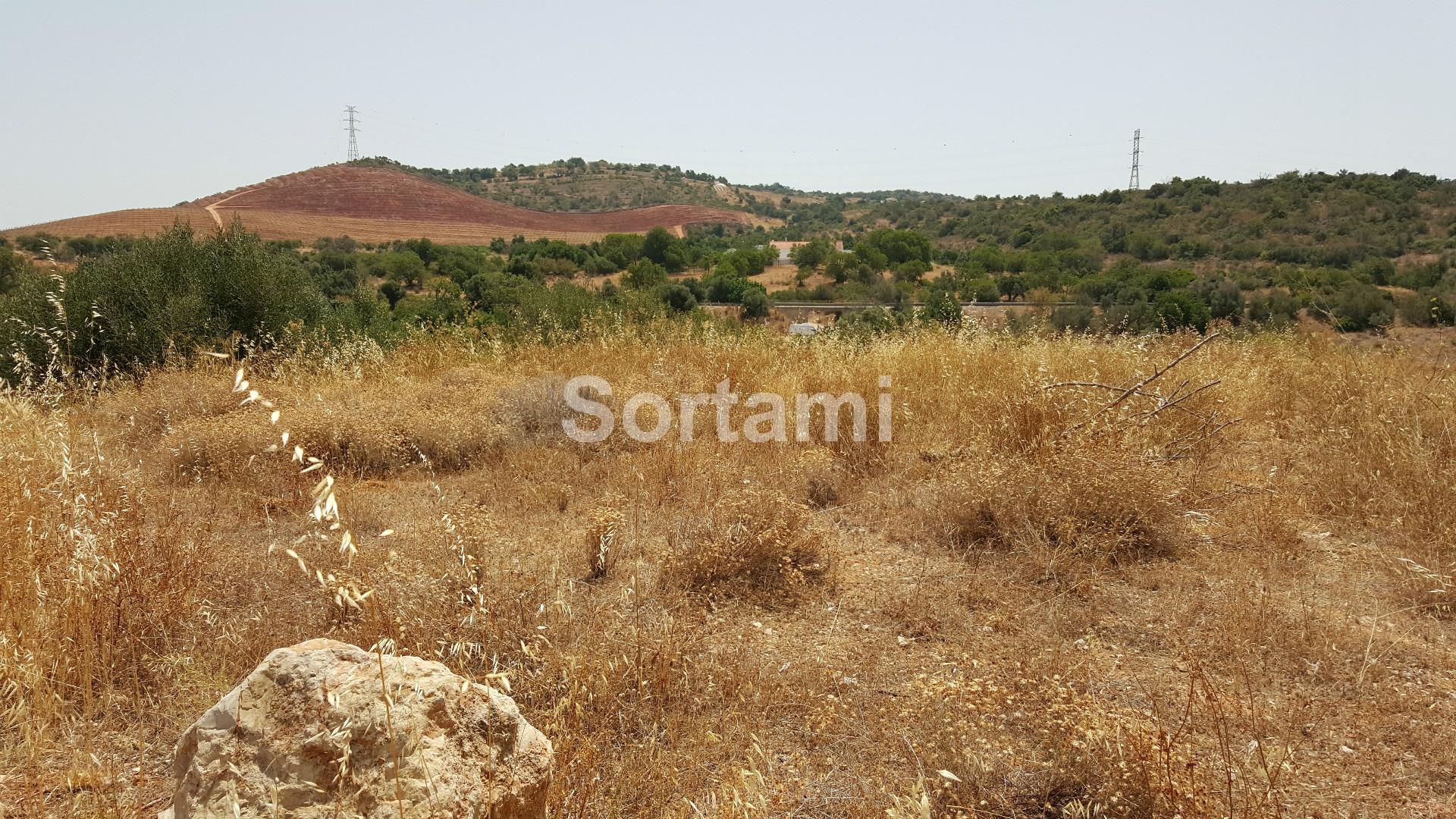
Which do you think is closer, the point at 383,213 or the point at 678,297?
the point at 678,297

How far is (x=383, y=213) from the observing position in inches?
1615

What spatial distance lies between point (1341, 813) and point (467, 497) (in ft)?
14.1

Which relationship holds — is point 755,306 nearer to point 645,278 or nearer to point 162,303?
point 645,278

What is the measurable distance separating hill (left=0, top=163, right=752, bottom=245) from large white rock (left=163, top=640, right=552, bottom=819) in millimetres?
33367

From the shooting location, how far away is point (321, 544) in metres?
3.73

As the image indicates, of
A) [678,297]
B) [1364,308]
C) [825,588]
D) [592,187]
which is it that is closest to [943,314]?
[678,297]

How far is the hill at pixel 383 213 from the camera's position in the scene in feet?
116

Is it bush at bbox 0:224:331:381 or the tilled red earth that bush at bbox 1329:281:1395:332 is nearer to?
bush at bbox 0:224:331:381

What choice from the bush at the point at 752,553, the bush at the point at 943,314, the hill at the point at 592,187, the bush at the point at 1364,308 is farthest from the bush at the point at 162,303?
the hill at the point at 592,187

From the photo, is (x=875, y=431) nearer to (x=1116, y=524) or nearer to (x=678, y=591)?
(x=1116, y=524)

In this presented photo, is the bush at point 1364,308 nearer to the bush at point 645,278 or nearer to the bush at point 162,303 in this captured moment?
the bush at point 645,278

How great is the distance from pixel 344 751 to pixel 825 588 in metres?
2.42

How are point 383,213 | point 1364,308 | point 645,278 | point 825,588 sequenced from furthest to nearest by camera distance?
point 383,213, point 645,278, point 1364,308, point 825,588

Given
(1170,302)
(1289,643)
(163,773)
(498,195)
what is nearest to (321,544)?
(163,773)
